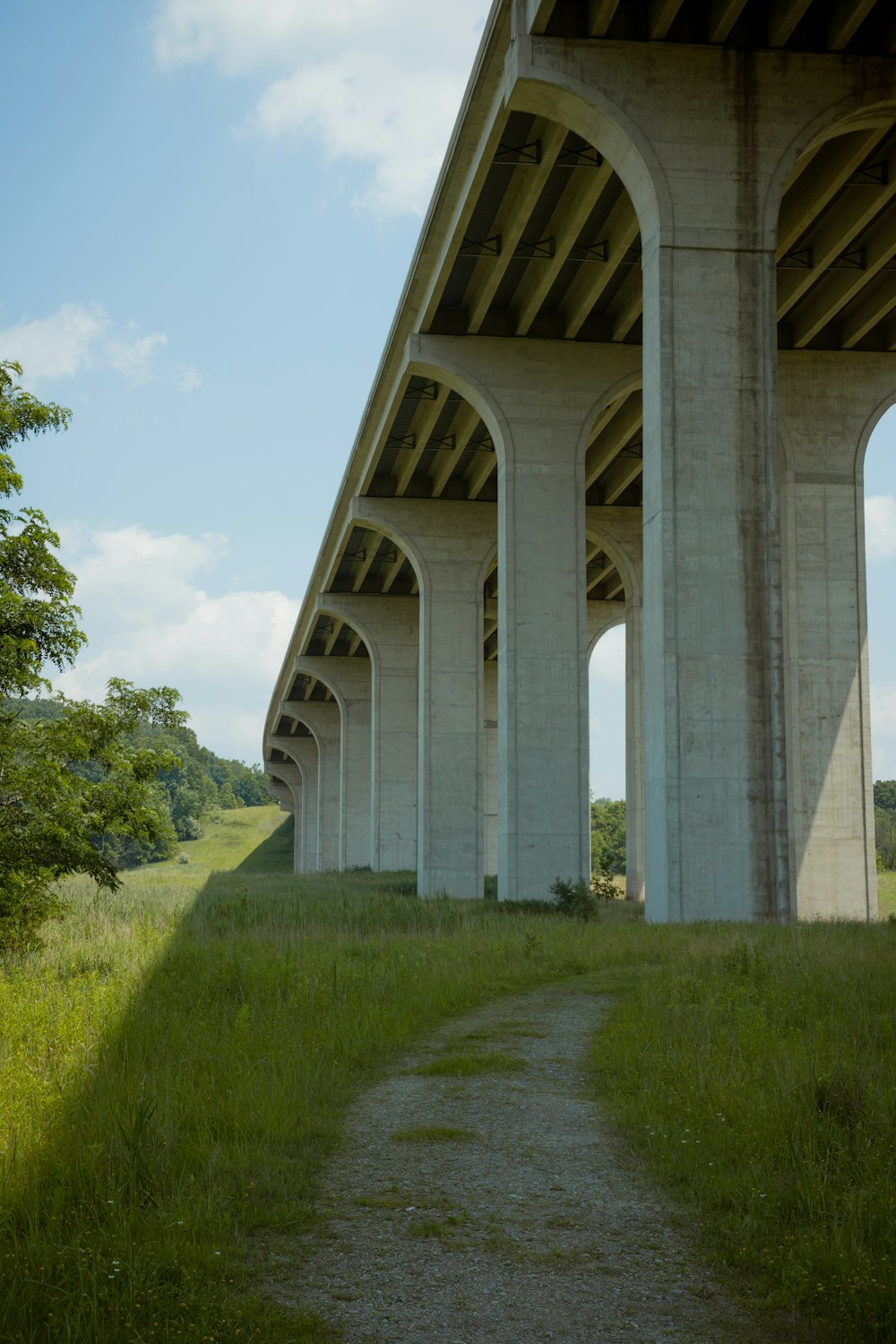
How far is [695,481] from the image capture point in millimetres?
17922

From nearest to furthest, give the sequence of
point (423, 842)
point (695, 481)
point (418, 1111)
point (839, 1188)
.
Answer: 1. point (839, 1188)
2. point (418, 1111)
3. point (695, 481)
4. point (423, 842)

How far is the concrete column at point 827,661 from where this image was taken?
25641 millimetres

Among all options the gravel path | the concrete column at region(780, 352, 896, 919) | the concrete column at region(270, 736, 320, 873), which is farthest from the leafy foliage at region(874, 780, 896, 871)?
the concrete column at region(270, 736, 320, 873)

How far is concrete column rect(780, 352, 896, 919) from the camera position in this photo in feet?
84.1

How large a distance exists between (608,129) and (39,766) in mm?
11706

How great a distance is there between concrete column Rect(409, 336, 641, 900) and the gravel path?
1726cm

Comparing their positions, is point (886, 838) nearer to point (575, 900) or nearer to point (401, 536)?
point (401, 536)

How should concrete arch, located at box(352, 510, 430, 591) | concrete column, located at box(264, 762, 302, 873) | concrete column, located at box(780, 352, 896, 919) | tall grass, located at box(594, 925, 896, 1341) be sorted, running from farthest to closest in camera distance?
1. concrete column, located at box(264, 762, 302, 873)
2. concrete arch, located at box(352, 510, 430, 591)
3. concrete column, located at box(780, 352, 896, 919)
4. tall grass, located at box(594, 925, 896, 1341)

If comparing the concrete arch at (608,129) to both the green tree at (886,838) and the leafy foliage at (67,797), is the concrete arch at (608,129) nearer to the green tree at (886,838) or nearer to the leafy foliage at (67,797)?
the leafy foliage at (67,797)

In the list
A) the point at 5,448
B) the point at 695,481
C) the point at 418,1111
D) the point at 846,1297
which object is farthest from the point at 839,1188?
the point at 695,481

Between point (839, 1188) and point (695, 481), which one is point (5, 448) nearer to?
point (695, 481)

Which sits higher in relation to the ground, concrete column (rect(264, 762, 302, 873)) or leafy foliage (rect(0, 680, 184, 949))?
concrete column (rect(264, 762, 302, 873))

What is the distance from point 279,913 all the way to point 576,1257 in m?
16.4

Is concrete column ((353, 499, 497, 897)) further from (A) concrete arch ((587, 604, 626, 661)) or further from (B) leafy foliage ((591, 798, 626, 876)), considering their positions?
(B) leafy foliage ((591, 798, 626, 876))
